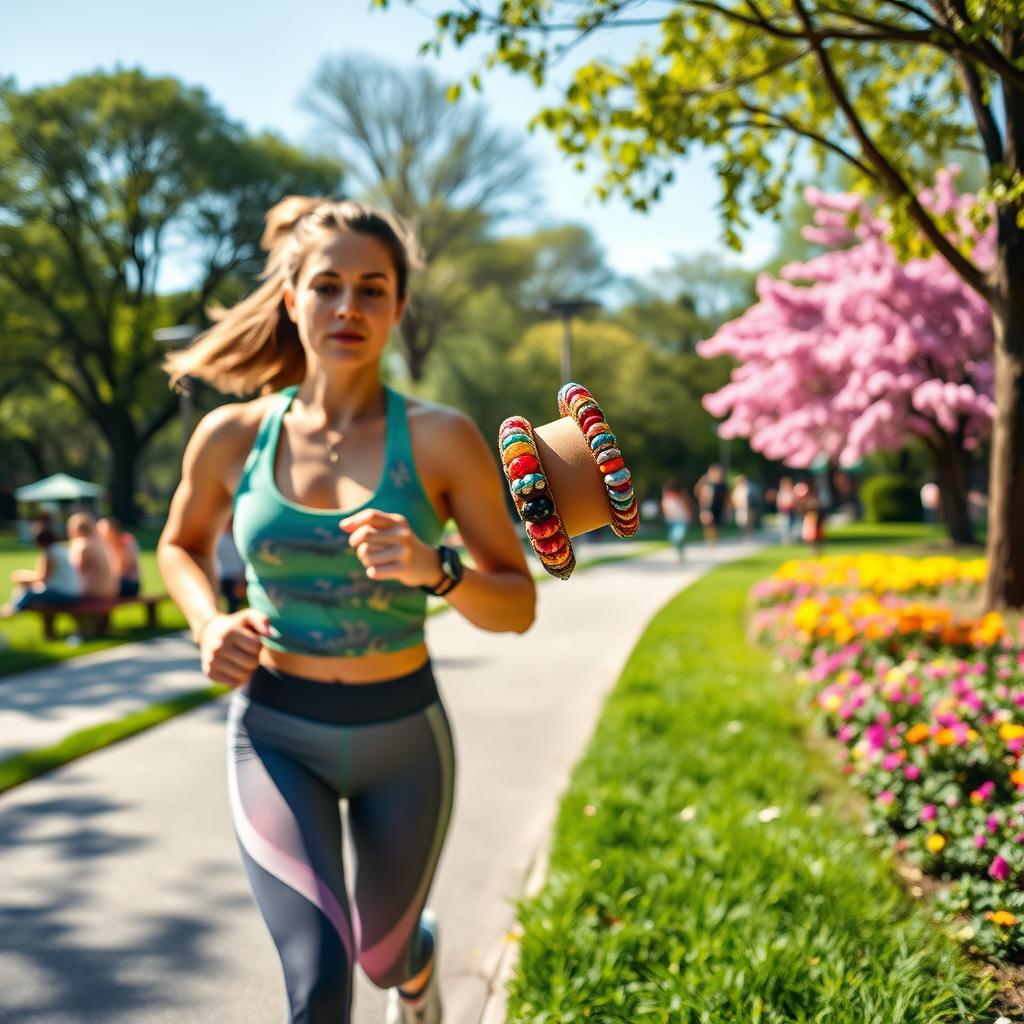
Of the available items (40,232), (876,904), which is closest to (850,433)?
(876,904)

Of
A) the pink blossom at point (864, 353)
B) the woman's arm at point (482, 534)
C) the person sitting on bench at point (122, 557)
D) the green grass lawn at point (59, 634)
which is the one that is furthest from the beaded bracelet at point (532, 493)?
the pink blossom at point (864, 353)

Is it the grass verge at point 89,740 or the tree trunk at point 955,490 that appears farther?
the tree trunk at point 955,490

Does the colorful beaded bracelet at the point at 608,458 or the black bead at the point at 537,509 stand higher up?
the colorful beaded bracelet at the point at 608,458

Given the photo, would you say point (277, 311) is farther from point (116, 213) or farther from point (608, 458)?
point (116, 213)

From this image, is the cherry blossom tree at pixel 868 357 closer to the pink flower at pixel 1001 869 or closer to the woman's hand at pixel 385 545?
the pink flower at pixel 1001 869

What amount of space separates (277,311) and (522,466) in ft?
4.38

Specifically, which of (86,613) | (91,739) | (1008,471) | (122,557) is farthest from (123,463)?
(1008,471)

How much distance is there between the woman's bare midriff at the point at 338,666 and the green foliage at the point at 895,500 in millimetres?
29052

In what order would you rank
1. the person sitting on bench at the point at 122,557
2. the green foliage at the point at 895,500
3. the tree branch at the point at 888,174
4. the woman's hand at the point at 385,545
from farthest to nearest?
the green foliage at the point at 895,500 < the person sitting on bench at the point at 122,557 < the tree branch at the point at 888,174 < the woman's hand at the point at 385,545

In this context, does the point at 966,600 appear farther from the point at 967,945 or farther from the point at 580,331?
the point at 580,331

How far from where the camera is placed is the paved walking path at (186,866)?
9.20 ft

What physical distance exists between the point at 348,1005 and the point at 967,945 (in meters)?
1.71

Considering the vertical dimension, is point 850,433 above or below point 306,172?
below

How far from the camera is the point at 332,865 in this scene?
1.89m
